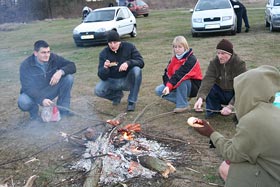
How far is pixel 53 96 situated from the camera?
6.11 meters

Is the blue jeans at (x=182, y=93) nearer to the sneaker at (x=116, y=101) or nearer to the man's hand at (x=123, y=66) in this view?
the man's hand at (x=123, y=66)

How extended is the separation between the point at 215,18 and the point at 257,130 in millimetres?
11810

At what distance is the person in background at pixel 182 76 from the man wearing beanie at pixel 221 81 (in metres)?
0.35

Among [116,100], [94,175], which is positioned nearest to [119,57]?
[116,100]

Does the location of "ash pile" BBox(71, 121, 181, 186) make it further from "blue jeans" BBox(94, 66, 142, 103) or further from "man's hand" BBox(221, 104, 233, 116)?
"blue jeans" BBox(94, 66, 142, 103)

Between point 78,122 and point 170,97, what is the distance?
1.54m

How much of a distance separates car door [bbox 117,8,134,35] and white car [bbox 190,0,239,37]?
3015mm

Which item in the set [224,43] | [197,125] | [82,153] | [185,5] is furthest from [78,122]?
[185,5]

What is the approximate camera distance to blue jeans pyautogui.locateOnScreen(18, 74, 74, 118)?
5.81 m

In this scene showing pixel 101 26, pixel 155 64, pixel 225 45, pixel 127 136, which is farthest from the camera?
pixel 101 26

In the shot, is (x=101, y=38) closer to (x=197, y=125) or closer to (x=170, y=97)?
(x=170, y=97)

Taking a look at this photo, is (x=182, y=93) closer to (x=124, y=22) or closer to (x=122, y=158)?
(x=122, y=158)

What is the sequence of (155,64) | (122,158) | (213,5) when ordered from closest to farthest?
(122,158) → (155,64) → (213,5)

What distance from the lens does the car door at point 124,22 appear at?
1515 centimetres
